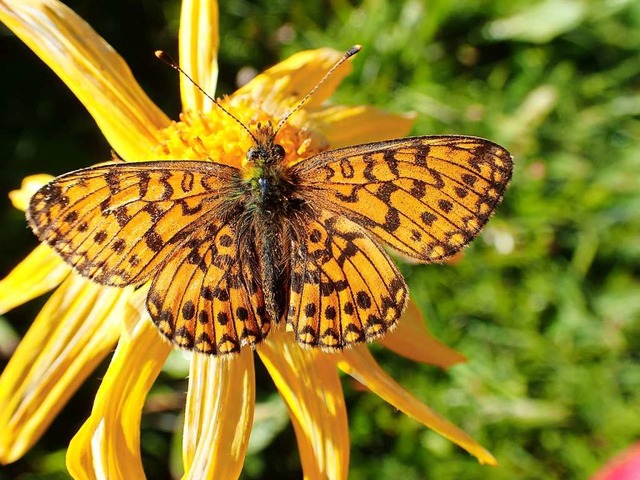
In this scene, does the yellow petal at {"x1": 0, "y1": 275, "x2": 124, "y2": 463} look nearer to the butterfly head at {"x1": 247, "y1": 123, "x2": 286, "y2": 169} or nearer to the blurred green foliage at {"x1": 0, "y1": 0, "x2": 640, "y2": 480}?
the butterfly head at {"x1": 247, "y1": 123, "x2": 286, "y2": 169}

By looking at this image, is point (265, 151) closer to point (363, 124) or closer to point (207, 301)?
point (207, 301)

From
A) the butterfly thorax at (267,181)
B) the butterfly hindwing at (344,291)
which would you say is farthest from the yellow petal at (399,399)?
the butterfly thorax at (267,181)

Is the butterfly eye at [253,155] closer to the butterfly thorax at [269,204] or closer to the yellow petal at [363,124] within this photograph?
the butterfly thorax at [269,204]

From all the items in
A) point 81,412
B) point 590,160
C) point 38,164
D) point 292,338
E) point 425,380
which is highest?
point 590,160

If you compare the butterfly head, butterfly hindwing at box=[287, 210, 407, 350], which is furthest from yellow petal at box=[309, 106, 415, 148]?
butterfly hindwing at box=[287, 210, 407, 350]

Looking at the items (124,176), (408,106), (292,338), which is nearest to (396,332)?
(292,338)

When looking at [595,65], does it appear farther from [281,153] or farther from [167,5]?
[281,153]
